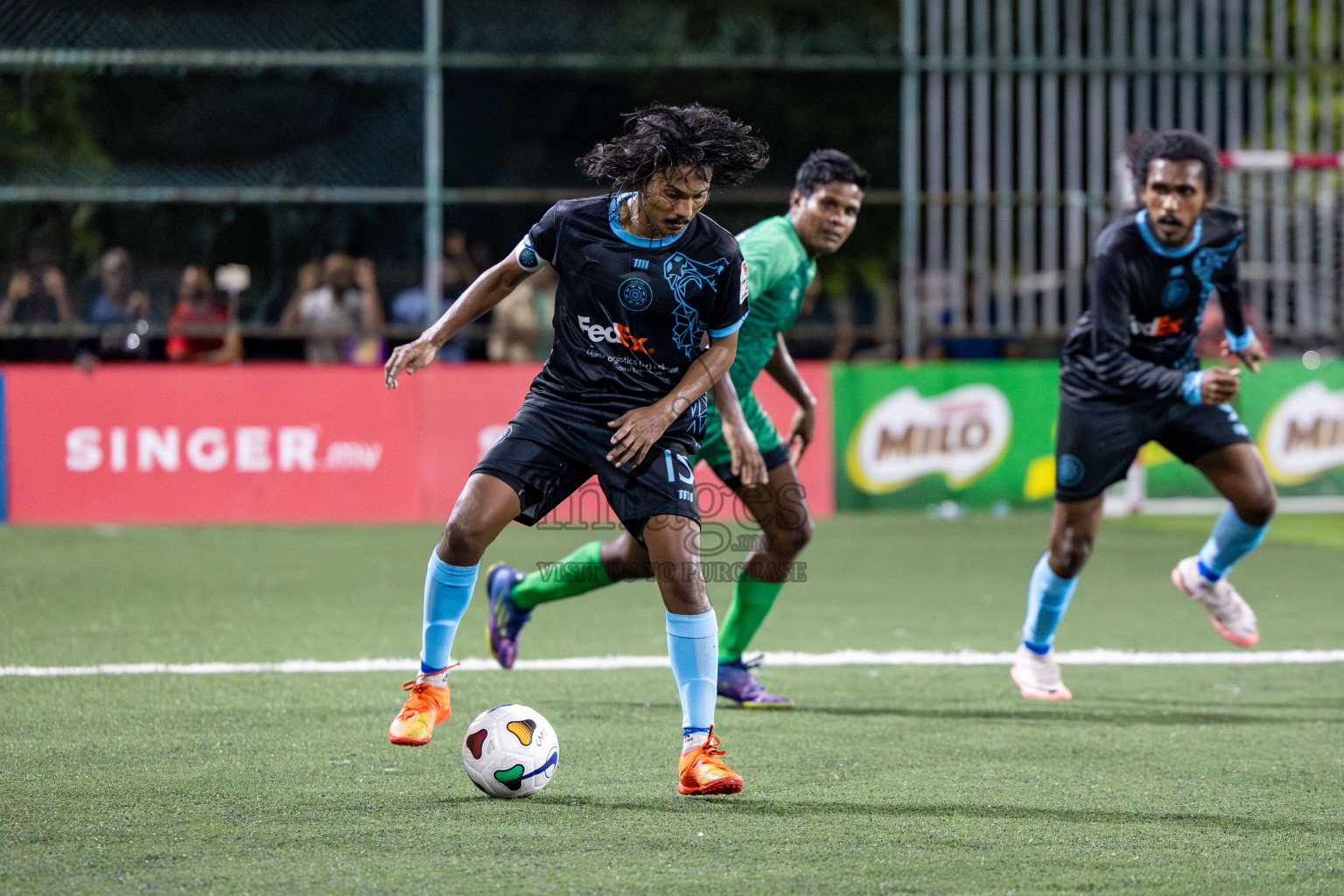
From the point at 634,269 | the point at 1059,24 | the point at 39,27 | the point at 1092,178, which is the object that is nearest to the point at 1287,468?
the point at 1092,178

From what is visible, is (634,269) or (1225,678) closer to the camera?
(634,269)

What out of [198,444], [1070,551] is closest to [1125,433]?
[1070,551]

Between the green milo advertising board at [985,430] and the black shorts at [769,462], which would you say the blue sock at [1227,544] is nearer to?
the black shorts at [769,462]

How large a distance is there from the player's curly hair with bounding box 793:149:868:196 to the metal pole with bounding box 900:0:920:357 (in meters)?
8.14

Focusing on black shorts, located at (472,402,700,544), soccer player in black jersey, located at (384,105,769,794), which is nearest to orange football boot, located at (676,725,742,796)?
soccer player in black jersey, located at (384,105,769,794)

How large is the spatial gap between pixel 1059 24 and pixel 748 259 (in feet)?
34.9

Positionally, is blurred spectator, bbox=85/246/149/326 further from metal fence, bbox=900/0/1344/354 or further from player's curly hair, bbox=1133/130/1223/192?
player's curly hair, bbox=1133/130/1223/192

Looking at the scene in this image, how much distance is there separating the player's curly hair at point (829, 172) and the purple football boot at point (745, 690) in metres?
1.87

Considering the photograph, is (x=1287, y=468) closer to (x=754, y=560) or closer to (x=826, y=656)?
(x=826, y=656)

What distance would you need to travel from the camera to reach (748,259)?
6055 millimetres

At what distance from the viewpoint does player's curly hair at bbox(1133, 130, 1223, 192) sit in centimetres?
619

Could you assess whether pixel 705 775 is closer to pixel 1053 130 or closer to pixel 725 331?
pixel 725 331

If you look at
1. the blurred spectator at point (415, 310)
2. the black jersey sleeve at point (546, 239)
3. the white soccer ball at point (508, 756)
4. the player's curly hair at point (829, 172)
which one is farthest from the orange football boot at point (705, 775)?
the blurred spectator at point (415, 310)

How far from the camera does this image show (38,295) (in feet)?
45.0
